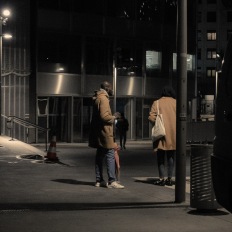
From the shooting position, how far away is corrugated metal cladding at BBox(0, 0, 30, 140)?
33750mm

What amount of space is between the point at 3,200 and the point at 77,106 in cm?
2622

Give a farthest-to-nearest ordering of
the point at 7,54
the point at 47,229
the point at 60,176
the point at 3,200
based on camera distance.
→ 1. the point at 7,54
2. the point at 60,176
3. the point at 3,200
4. the point at 47,229

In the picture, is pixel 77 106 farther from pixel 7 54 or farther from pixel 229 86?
pixel 229 86


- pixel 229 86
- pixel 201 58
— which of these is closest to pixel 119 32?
pixel 229 86

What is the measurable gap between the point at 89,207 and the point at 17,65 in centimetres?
2539

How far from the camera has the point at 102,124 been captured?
11719mm

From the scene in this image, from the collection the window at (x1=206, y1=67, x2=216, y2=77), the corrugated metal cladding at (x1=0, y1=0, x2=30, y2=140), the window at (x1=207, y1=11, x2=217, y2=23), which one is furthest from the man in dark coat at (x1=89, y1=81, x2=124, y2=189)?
the window at (x1=207, y1=11, x2=217, y2=23)

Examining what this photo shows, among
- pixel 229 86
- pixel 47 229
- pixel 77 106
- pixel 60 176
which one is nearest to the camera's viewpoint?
pixel 229 86

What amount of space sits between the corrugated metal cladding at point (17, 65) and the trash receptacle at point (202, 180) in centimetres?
2513

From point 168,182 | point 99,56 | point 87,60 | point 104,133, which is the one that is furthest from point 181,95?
point 99,56

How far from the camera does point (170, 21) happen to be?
4134 cm

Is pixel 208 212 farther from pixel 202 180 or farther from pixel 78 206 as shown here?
pixel 78 206

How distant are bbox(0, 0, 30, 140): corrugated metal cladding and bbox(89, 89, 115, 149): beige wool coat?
2230cm

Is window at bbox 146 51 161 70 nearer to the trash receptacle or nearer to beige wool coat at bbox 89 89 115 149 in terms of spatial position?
beige wool coat at bbox 89 89 115 149
